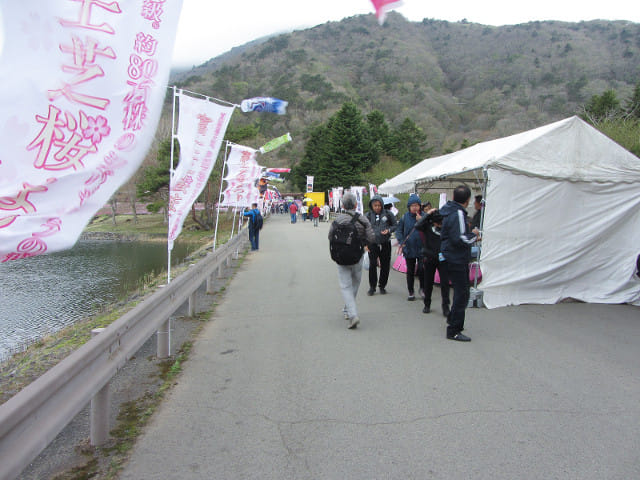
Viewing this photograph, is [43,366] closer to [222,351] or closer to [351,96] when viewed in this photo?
[222,351]

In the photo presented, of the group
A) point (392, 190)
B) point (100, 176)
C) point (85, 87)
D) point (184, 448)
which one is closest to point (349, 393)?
point (184, 448)

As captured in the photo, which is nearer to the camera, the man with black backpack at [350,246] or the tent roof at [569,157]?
the man with black backpack at [350,246]

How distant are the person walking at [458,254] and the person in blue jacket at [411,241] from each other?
6.53 ft

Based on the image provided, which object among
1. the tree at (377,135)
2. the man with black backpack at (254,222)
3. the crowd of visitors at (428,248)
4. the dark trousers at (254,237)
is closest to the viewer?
the crowd of visitors at (428,248)

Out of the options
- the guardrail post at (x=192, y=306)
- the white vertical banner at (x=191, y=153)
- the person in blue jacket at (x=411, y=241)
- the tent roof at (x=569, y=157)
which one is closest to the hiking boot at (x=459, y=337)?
the person in blue jacket at (x=411, y=241)

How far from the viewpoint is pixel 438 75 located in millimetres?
105812

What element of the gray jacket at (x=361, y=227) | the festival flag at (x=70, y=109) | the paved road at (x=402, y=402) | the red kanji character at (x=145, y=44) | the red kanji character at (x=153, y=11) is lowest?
the paved road at (x=402, y=402)

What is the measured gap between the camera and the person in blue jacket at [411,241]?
Result: 27.0 ft

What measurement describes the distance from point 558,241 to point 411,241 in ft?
8.30

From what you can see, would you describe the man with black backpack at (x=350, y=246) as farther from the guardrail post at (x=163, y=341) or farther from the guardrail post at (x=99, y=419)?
the guardrail post at (x=99, y=419)

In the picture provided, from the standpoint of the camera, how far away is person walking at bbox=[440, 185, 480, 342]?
570 centimetres

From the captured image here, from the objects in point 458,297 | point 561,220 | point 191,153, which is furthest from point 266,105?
point 561,220

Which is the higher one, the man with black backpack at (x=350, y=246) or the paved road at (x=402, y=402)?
the man with black backpack at (x=350, y=246)

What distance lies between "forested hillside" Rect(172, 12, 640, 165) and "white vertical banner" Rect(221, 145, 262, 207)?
2113 inches
